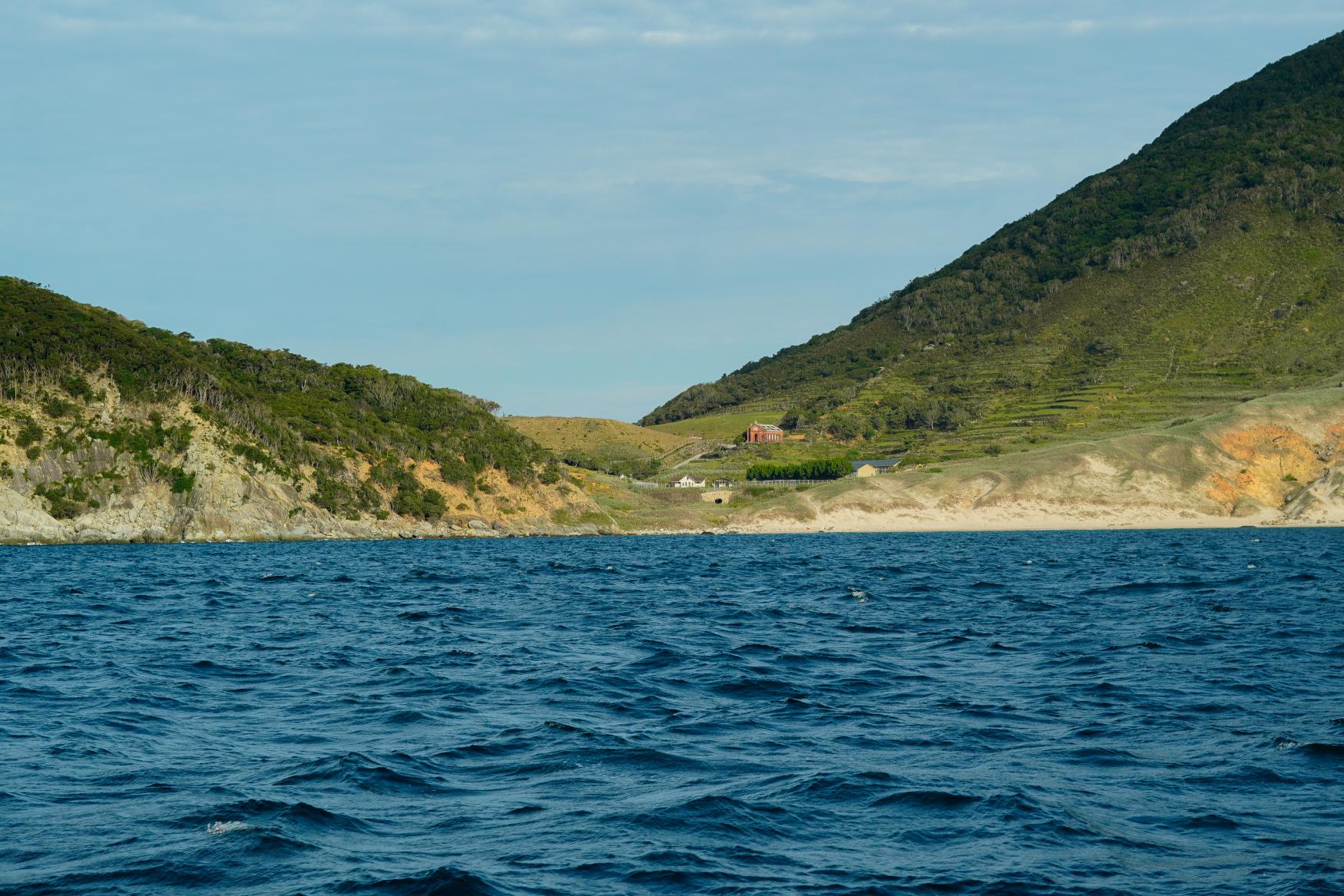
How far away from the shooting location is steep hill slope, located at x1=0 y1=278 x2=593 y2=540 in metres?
112

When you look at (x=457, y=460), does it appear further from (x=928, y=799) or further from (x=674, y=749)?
(x=928, y=799)

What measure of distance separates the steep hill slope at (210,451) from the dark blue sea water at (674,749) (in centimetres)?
7925

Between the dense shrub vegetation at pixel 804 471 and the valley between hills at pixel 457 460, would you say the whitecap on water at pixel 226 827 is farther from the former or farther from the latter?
the dense shrub vegetation at pixel 804 471

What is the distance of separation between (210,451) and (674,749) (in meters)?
113

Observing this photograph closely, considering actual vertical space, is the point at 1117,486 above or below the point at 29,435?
below

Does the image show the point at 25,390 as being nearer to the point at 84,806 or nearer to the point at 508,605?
the point at 508,605

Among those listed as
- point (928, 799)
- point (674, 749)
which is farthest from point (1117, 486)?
point (928, 799)

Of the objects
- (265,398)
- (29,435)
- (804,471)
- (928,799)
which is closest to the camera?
(928,799)

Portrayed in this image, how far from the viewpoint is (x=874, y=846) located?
43.0ft

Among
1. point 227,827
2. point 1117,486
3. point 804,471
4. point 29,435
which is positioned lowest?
point 1117,486

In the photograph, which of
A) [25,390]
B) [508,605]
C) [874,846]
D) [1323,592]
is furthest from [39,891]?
[25,390]

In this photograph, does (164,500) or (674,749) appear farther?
(164,500)

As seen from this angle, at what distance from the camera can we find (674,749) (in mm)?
18047

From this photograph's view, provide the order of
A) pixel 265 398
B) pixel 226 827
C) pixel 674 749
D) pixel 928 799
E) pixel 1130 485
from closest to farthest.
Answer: pixel 226 827 → pixel 928 799 → pixel 674 749 → pixel 265 398 → pixel 1130 485
